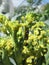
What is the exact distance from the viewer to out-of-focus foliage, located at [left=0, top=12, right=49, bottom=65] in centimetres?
138

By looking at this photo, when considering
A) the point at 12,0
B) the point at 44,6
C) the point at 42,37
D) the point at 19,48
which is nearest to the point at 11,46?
the point at 19,48

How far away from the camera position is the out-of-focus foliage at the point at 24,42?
1.38 m

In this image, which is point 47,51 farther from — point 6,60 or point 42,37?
point 6,60

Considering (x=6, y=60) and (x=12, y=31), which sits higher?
(x=12, y=31)

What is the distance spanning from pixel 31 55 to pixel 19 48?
3.0 inches

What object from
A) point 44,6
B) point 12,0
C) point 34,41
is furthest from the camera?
point 12,0

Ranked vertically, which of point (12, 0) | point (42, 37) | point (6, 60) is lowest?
point (12, 0)

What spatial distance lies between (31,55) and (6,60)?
127 millimetres

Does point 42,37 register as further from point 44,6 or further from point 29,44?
point 44,6

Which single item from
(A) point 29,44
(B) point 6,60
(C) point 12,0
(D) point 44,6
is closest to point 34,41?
(A) point 29,44

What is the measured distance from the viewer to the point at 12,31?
4.66 ft

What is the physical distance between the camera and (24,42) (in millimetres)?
1412

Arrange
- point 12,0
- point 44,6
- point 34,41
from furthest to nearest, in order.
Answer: point 12,0
point 44,6
point 34,41

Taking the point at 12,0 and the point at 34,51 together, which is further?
the point at 12,0
